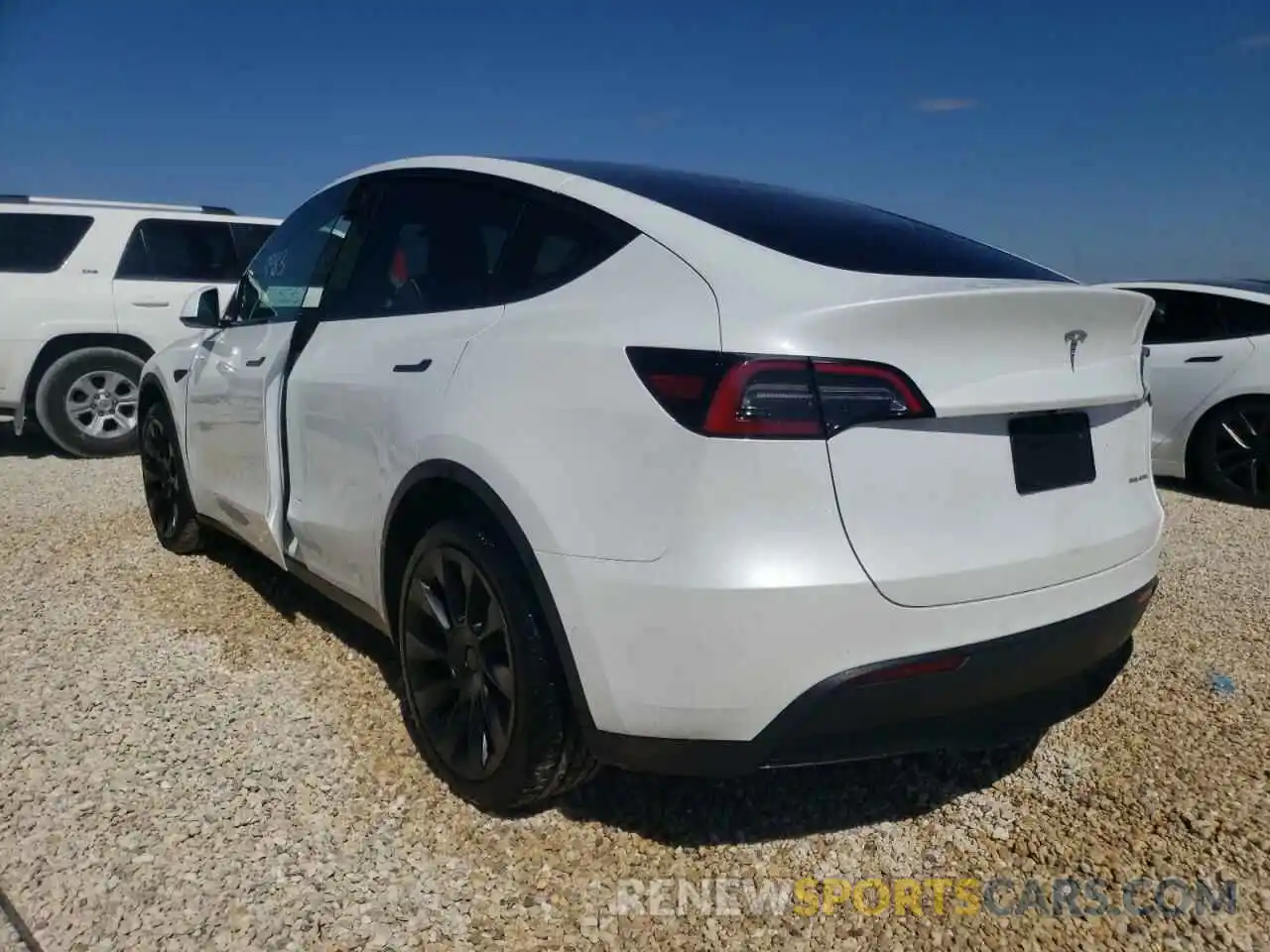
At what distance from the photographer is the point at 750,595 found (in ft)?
6.24

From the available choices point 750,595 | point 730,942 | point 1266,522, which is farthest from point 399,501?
point 1266,522

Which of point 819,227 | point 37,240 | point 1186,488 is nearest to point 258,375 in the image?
point 819,227

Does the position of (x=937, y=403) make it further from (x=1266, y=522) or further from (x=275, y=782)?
(x=1266, y=522)

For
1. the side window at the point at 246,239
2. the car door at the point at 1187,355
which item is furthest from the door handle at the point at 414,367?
the side window at the point at 246,239

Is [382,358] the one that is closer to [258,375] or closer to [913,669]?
[258,375]

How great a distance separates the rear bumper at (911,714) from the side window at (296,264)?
2050mm

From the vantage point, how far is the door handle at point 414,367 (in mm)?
2584

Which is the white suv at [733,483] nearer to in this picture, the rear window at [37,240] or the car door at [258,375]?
the car door at [258,375]

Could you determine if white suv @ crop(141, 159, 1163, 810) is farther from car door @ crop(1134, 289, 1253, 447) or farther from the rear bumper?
car door @ crop(1134, 289, 1253, 447)

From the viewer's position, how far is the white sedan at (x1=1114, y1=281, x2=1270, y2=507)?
21.0 feet

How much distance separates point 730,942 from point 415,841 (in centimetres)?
82

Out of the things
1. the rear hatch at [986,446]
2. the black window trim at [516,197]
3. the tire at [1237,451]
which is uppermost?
the black window trim at [516,197]

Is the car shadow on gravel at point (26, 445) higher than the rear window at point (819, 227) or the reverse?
the reverse

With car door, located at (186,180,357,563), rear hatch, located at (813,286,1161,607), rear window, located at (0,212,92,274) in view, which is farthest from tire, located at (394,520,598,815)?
rear window, located at (0,212,92,274)
